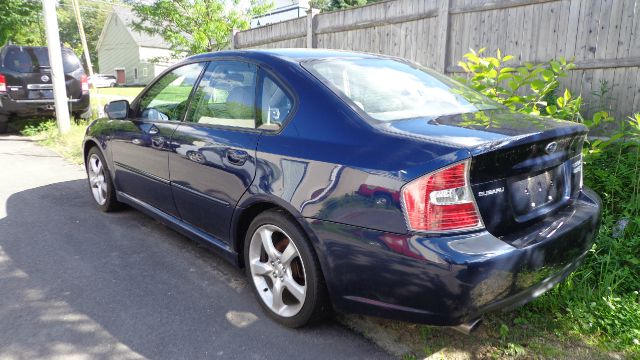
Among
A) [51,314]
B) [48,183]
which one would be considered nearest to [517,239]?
[51,314]

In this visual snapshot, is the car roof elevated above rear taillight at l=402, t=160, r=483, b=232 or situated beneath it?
elevated above

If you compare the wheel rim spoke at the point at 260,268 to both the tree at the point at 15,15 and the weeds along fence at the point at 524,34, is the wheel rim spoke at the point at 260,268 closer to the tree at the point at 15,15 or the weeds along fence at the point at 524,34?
the weeds along fence at the point at 524,34

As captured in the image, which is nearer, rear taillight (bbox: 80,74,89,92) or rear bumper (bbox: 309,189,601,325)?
rear bumper (bbox: 309,189,601,325)

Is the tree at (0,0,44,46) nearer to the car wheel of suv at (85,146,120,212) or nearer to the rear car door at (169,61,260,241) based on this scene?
the car wheel of suv at (85,146,120,212)

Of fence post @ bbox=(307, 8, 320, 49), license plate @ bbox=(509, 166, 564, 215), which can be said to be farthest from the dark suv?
license plate @ bbox=(509, 166, 564, 215)

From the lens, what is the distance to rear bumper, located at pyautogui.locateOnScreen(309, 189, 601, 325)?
2.02m

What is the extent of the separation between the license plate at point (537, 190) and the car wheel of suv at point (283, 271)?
104 cm

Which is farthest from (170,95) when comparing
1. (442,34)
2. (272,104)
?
(442,34)

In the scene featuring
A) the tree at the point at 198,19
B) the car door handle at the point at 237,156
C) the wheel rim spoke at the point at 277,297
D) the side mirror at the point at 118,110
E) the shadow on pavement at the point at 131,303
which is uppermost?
the tree at the point at 198,19

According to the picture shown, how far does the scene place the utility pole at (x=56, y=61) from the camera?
29.3ft

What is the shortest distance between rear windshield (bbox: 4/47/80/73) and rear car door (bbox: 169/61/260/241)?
26.8 ft

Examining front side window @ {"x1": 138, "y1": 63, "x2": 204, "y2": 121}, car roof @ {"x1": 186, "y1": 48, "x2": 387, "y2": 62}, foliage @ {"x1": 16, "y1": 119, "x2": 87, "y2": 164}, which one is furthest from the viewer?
foliage @ {"x1": 16, "y1": 119, "x2": 87, "y2": 164}

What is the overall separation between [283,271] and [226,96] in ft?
4.18

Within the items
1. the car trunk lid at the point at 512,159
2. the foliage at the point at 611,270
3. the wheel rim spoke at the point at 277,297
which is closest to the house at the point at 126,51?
the foliage at the point at 611,270
